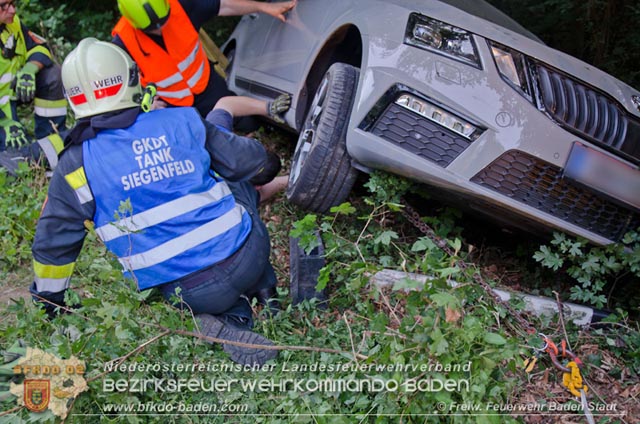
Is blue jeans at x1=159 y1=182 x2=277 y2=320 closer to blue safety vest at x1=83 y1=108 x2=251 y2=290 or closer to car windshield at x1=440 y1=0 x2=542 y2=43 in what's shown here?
blue safety vest at x1=83 y1=108 x2=251 y2=290

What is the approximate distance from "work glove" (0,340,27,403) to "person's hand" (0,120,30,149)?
9.29 feet

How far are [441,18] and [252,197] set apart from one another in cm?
148

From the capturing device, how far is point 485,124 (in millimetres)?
2895

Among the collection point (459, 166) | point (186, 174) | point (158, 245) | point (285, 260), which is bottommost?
point (285, 260)

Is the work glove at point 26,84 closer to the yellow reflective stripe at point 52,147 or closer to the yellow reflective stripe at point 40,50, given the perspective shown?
the yellow reflective stripe at point 40,50

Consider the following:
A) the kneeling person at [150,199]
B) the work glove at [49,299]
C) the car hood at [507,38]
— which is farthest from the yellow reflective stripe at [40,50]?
the car hood at [507,38]

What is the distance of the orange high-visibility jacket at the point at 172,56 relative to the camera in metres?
4.21

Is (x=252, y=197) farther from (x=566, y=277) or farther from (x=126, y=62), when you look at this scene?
(x=566, y=277)

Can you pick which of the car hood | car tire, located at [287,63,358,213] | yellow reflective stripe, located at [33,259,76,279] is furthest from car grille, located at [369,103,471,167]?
yellow reflective stripe, located at [33,259,76,279]

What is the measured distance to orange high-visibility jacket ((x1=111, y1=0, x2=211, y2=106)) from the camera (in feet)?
13.8

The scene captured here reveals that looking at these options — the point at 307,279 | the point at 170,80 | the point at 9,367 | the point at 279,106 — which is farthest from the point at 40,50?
the point at 9,367

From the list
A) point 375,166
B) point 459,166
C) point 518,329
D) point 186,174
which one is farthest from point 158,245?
point 518,329

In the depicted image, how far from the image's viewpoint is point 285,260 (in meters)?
3.84

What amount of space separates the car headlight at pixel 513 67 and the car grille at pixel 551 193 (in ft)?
1.05
